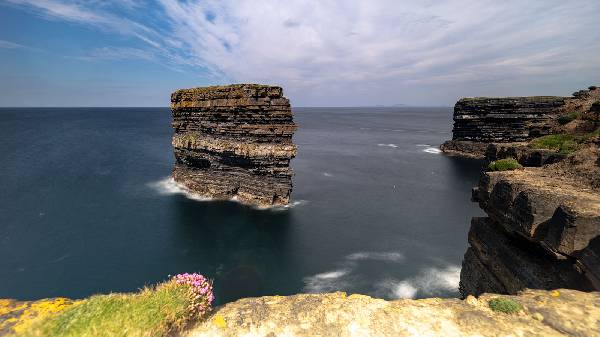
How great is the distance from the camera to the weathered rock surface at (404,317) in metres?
6.13

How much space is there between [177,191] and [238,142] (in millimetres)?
14293

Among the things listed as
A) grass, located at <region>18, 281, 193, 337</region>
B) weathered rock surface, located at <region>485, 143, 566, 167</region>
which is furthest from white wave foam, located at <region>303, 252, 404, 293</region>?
grass, located at <region>18, 281, 193, 337</region>

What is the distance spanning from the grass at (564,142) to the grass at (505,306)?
10635 millimetres

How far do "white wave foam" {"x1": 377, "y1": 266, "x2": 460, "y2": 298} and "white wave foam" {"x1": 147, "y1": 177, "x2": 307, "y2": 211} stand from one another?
61.6ft

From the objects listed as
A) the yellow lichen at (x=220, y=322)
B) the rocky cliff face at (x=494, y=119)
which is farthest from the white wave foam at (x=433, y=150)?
the yellow lichen at (x=220, y=322)

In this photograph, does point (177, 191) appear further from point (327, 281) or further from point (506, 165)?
point (506, 165)

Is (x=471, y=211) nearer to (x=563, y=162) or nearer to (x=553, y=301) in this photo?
(x=563, y=162)

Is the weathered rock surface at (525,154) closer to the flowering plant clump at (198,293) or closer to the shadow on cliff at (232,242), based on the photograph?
the flowering plant clump at (198,293)

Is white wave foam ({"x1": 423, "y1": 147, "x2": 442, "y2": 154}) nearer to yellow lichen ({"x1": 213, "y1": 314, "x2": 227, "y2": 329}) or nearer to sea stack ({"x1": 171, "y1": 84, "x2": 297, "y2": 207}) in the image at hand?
sea stack ({"x1": 171, "y1": 84, "x2": 297, "y2": 207})

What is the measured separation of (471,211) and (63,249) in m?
46.5

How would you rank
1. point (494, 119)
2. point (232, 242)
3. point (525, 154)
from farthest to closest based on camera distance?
point (494, 119) < point (232, 242) < point (525, 154)

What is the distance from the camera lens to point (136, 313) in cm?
576

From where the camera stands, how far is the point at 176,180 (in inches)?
1976

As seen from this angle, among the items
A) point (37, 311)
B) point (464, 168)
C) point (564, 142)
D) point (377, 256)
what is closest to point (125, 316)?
point (37, 311)
